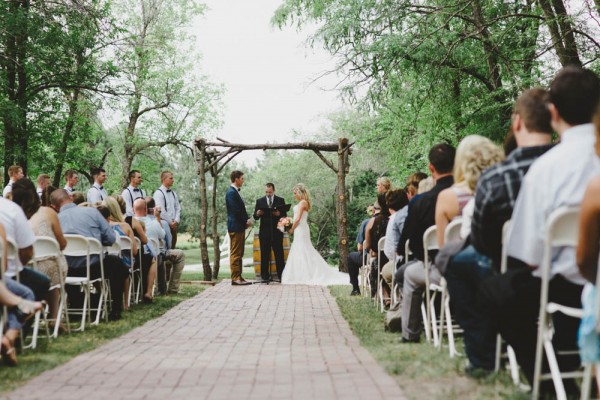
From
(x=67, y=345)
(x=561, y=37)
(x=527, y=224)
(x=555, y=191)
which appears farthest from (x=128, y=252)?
(x=555, y=191)

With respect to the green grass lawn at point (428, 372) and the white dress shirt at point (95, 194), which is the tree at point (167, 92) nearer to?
the white dress shirt at point (95, 194)

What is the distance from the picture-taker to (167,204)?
1527 cm

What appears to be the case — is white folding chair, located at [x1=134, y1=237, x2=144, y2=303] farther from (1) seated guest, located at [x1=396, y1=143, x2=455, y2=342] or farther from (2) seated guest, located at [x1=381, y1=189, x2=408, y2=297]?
(1) seated guest, located at [x1=396, y1=143, x2=455, y2=342]

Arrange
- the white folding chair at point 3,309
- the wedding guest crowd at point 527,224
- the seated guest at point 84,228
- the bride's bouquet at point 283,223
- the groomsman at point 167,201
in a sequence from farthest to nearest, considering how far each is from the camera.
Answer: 1. the bride's bouquet at point 283,223
2. the groomsman at point 167,201
3. the seated guest at point 84,228
4. the white folding chair at point 3,309
5. the wedding guest crowd at point 527,224

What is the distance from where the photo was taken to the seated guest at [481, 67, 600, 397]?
3.87m

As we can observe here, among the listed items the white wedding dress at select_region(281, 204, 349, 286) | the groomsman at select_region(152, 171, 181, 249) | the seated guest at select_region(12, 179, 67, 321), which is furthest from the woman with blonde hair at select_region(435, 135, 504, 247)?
the white wedding dress at select_region(281, 204, 349, 286)

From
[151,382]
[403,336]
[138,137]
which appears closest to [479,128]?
[403,336]

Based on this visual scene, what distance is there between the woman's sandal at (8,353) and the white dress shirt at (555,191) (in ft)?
11.6

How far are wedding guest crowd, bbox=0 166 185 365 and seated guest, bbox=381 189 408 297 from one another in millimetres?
3094

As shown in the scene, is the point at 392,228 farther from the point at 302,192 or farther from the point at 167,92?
the point at 167,92

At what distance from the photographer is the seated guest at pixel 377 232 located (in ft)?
34.7

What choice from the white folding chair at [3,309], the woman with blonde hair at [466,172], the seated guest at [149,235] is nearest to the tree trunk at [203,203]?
the seated guest at [149,235]

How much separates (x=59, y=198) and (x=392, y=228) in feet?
12.4

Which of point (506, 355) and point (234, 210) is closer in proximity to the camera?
point (506, 355)
